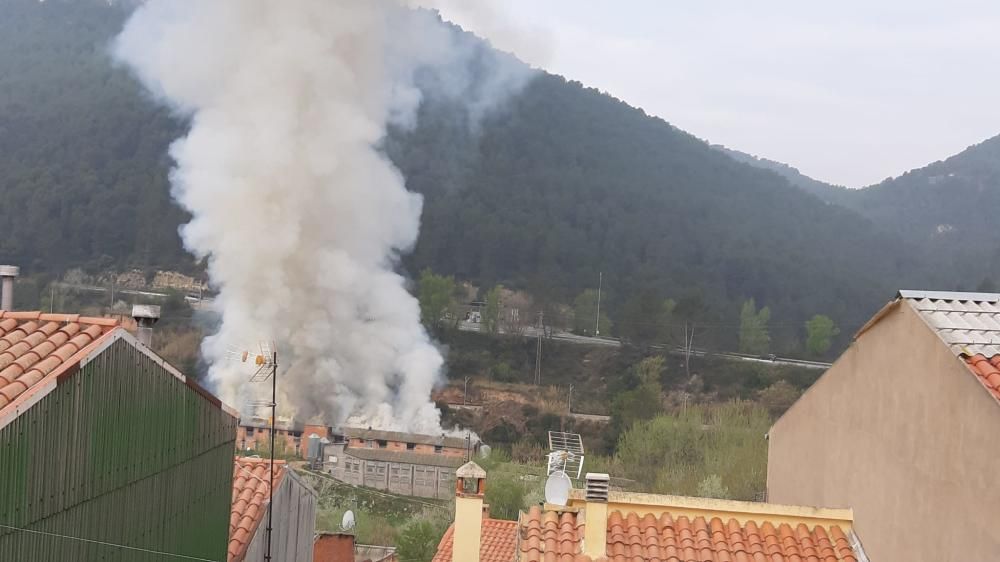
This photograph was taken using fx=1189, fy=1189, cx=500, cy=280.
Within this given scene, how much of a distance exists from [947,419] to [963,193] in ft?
395

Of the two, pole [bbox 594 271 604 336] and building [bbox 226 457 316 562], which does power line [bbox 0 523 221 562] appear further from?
pole [bbox 594 271 604 336]

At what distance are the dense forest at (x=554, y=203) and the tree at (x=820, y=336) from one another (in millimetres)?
3176

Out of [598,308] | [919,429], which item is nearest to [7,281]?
[919,429]

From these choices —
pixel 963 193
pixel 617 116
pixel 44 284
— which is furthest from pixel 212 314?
pixel 963 193

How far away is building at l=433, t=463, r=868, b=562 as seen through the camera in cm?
759

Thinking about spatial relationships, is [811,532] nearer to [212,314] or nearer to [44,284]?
[212,314]

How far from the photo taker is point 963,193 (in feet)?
390

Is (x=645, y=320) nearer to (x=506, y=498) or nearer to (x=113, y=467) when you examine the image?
(x=506, y=498)

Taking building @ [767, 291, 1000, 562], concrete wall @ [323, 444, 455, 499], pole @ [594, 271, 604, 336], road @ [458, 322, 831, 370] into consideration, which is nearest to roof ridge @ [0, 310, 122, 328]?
building @ [767, 291, 1000, 562]

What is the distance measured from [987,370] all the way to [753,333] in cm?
6433

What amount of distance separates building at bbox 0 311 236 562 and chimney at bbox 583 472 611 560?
2.67 m

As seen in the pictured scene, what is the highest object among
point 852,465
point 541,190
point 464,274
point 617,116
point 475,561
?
point 617,116

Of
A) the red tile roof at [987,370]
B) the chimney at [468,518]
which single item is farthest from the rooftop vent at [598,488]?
the red tile roof at [987,370]

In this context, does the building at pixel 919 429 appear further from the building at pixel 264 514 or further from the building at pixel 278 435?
the building at pixel 278 435
